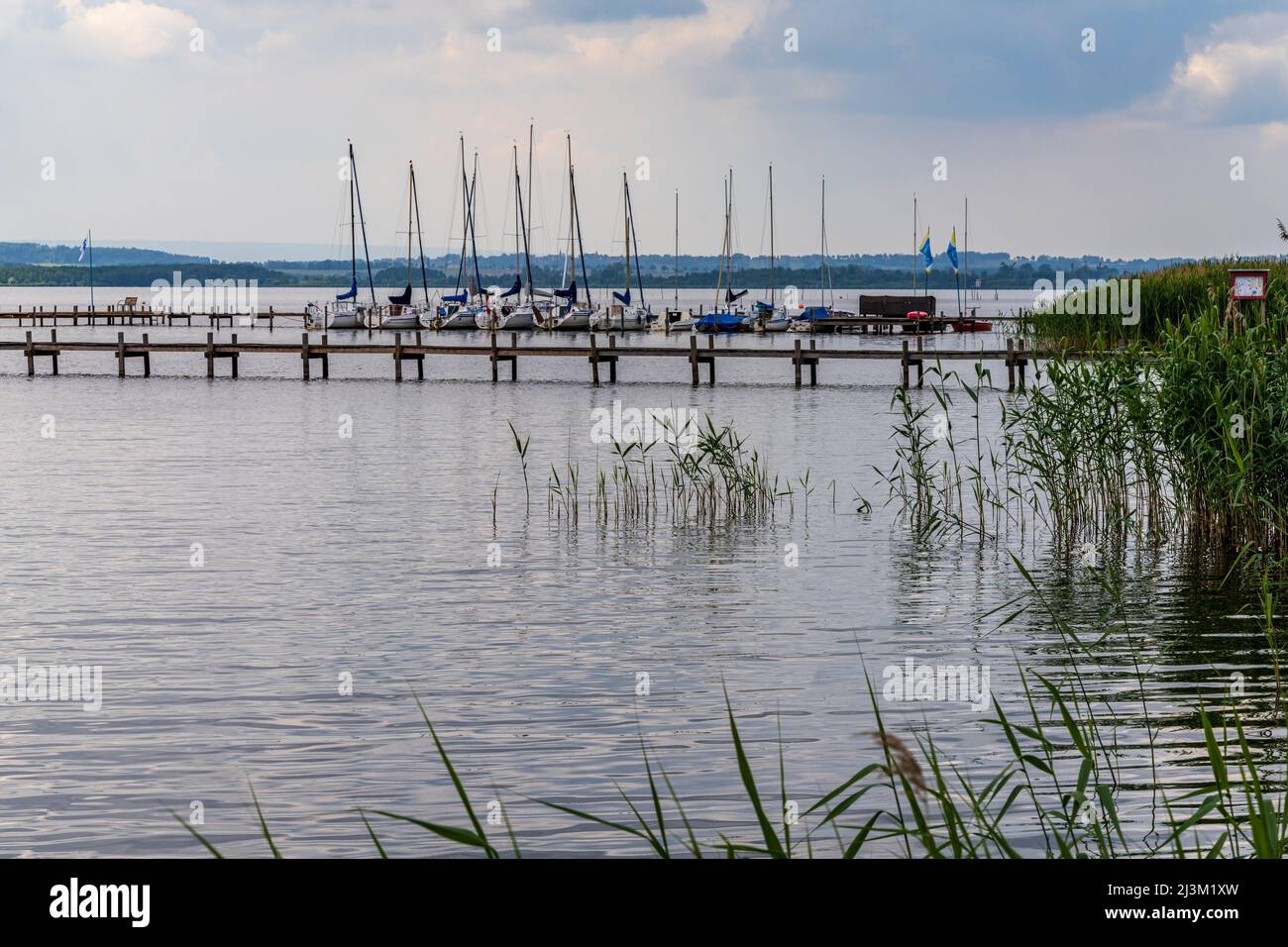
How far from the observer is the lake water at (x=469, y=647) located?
28.0 ft

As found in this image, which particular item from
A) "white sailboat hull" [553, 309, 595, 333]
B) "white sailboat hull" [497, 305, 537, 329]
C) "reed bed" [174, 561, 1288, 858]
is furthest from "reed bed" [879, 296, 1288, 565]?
"white sailboat hull" [497, 305, 537, 329]

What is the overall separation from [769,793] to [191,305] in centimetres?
13841

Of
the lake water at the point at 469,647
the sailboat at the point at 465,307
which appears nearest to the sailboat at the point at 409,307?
the sailboat at the point at 465,307

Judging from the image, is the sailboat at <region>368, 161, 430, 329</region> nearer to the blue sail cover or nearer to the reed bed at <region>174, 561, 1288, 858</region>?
the blue sail cover

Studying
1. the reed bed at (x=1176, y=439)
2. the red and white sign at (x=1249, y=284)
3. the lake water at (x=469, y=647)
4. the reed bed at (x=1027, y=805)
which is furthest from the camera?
the red and white sign at (x=1249, y=284)

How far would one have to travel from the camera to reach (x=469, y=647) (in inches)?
498

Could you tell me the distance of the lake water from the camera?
336 inches

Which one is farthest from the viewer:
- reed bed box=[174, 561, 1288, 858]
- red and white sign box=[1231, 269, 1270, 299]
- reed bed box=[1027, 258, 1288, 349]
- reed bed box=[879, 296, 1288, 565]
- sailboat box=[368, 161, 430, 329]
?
sailboat box=[368, 161, 430, 329]

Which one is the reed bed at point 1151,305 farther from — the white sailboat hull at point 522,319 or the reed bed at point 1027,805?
the white sailboat hull at point 522,319

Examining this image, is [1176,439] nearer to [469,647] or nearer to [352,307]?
[469,647]

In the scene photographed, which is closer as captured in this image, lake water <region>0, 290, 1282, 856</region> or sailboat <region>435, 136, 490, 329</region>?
lake water <region>0, 290, 1282, 856</region>

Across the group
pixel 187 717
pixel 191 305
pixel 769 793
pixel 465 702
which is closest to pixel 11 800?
pixel 187 717

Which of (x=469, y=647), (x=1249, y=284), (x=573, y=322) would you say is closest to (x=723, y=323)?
(x=573, y=322)

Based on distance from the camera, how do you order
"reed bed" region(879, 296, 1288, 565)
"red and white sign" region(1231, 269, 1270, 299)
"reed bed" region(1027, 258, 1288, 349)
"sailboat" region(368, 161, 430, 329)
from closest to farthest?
"reed bed" region(879, 296, 1288, 565) → "red and white sign" region(1231, 269, 1270, 299) → "reed bed" region(1027, 258, 1288, 349) → "sailboat" region(368, 161, 430, 329)
